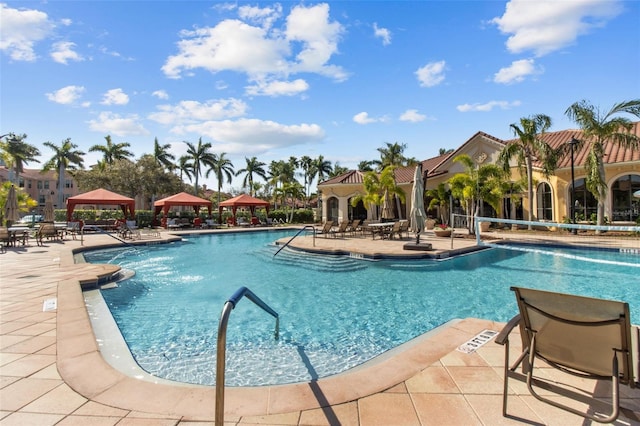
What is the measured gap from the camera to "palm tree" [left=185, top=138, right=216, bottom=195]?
145 ft

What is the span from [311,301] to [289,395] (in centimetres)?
437

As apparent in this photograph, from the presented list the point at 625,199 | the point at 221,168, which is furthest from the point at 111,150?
the point at 625,199

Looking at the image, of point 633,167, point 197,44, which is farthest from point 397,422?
point 633,167

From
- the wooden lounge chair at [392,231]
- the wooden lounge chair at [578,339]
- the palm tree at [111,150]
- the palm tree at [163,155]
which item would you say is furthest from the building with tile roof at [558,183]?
the palm tree at [111,150]

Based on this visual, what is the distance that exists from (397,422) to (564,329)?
135cm

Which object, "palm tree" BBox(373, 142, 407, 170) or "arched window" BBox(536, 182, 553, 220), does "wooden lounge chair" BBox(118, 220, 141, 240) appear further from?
"arched window" BBox(536, 182, 553, 220)

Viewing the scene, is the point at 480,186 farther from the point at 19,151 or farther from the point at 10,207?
the point at 19,151

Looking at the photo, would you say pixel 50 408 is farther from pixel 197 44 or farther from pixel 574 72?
pixel 574 72

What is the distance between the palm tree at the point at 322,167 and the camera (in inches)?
2077

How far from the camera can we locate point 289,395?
280cm

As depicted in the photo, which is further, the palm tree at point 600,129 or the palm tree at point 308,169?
the palm tree at point 308,169

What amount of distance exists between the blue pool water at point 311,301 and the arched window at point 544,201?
9.50m

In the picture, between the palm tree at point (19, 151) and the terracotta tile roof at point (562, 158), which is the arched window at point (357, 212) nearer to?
the terracotta tile roof at point (562, 158)

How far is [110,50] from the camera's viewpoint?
34.4 feet
